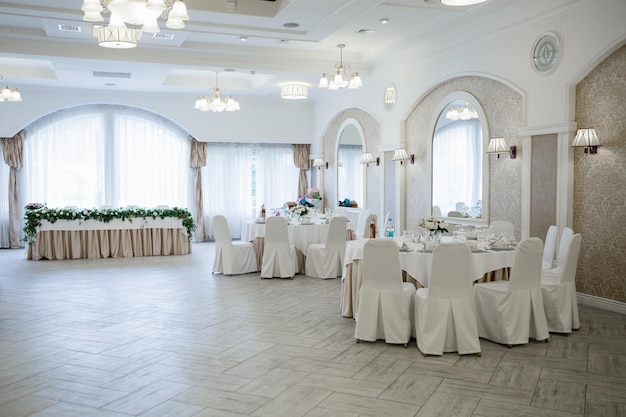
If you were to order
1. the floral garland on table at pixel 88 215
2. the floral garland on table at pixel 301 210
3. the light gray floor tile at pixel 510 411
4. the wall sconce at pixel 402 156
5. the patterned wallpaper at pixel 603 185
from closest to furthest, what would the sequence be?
the light gray floor tile at pixel 510 411
the patterned wallpaper at pixel 603 185
the floral garland on table at pixel 301 210
the wall sconce at pixel 402 156
the floral garland on table at pixel 88 215

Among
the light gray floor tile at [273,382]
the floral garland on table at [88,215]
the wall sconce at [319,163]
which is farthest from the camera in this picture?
the wall sconce at [319,163]

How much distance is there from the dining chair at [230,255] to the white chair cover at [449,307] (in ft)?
14.9

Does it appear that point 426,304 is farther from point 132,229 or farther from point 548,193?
point 132,229

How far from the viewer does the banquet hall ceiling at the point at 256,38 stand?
7227mm

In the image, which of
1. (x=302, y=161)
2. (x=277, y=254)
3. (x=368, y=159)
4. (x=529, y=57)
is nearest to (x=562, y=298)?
(x=529, y=57)

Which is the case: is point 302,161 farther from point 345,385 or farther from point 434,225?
point 345,385

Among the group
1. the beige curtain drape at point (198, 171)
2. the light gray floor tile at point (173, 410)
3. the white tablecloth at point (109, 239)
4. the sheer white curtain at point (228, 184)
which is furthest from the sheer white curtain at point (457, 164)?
the beige curtain drape at point (198, 171)

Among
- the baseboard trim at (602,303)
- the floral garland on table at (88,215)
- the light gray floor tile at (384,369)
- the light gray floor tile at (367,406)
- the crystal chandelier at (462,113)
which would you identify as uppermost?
the crystal chandelier at (462,113)

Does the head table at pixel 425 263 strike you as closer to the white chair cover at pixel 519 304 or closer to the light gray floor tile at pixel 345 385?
the white chair cover at pixel 519 304

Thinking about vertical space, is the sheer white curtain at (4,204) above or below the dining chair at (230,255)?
above

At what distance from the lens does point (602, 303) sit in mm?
6434

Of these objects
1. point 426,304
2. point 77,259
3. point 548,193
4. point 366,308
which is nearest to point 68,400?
point 366,308

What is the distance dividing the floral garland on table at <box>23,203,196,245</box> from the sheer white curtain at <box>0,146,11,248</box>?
2.28m

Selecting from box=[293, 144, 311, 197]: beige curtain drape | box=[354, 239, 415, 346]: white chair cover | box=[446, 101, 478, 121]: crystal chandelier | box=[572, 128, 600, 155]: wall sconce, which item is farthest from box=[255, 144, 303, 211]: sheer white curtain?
box=[354, 239, 415, 346]: white chair cover
